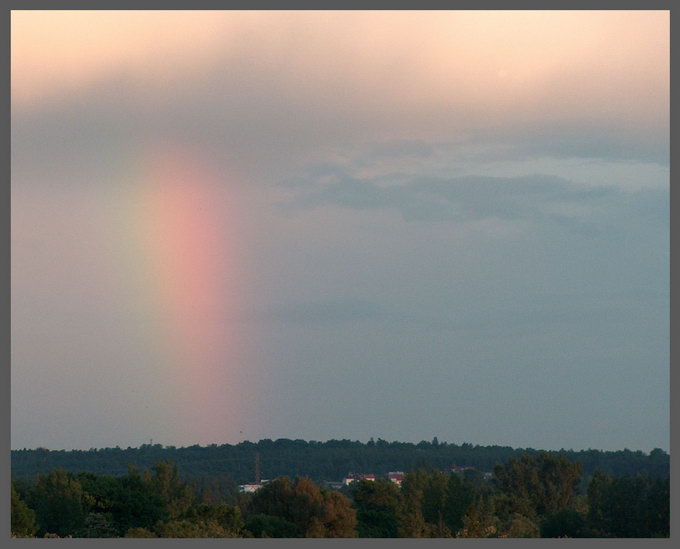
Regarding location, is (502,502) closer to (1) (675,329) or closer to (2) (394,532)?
(2) (394,532)

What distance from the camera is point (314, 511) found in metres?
63.3

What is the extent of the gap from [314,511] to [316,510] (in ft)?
0.44

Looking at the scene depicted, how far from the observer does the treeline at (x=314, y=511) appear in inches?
1999

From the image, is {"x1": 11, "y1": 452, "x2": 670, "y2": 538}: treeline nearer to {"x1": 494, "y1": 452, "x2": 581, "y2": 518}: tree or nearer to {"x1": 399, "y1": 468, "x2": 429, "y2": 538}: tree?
{"x1": 399, "y1": 468, "x2": 429, "y2": 538}: tree

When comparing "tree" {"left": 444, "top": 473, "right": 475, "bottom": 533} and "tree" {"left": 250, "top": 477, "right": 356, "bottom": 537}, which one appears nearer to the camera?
"tree" {"left": 250, "top": 477, "right": 356, "bottom": 537}

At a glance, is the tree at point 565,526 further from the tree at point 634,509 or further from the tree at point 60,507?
the tree at point 60,507

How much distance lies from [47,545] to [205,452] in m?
124

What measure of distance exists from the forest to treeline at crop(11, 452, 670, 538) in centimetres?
6

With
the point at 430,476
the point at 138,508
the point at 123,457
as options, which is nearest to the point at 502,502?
the point at 430,476

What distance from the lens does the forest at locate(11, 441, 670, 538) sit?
5081 cm

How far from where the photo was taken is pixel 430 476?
7681 centimetres

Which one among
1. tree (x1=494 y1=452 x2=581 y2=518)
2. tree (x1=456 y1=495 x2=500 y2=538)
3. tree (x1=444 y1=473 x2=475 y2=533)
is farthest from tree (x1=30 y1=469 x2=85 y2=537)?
tree (x1=494 y1=452 x2=581 y2=518)

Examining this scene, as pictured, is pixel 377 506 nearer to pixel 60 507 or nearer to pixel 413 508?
pixel 413 508

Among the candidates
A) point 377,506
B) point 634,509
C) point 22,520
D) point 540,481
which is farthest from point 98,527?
point 540,481
